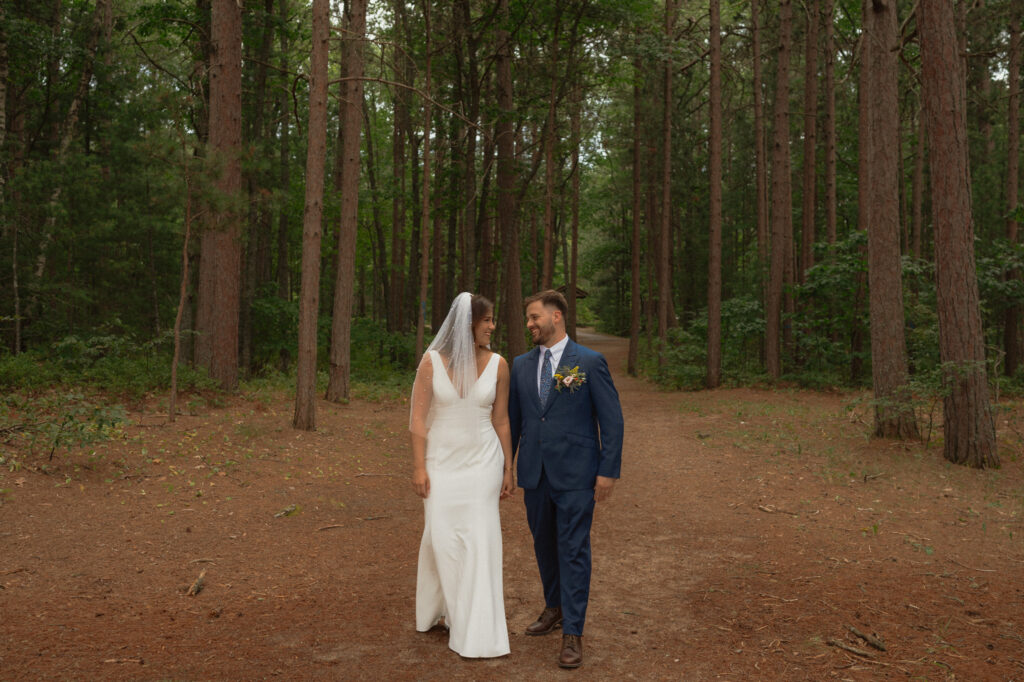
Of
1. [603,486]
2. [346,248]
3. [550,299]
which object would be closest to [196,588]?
[603,486]

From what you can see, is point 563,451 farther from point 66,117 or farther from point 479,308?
point 66,117

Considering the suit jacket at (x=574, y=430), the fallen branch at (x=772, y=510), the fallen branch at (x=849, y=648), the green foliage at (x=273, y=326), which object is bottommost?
the fallen branch at (x=849, y=648)

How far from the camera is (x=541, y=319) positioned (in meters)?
4.59

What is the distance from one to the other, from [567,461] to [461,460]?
0.68 m

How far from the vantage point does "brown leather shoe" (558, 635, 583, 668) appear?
4.27 m

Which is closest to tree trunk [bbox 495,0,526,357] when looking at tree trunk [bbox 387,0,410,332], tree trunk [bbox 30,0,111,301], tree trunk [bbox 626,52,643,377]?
tree trunk [bbox 387,0,410,332]

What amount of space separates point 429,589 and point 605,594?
1639 mm

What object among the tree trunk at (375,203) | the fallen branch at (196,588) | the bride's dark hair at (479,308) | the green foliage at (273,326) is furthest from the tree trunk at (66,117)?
the bride's dark hair at (479,308)

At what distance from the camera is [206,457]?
9.45 m

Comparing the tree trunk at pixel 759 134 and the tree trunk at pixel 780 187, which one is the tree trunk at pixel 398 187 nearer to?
the tree trunk at pixel 759 134

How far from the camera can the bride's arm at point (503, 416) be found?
475 cm

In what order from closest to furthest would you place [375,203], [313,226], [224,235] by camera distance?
[313,226], [224,235], [375,203]

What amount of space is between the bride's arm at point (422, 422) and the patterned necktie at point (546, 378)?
714 mm

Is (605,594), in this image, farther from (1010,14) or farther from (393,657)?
(1010,14)
